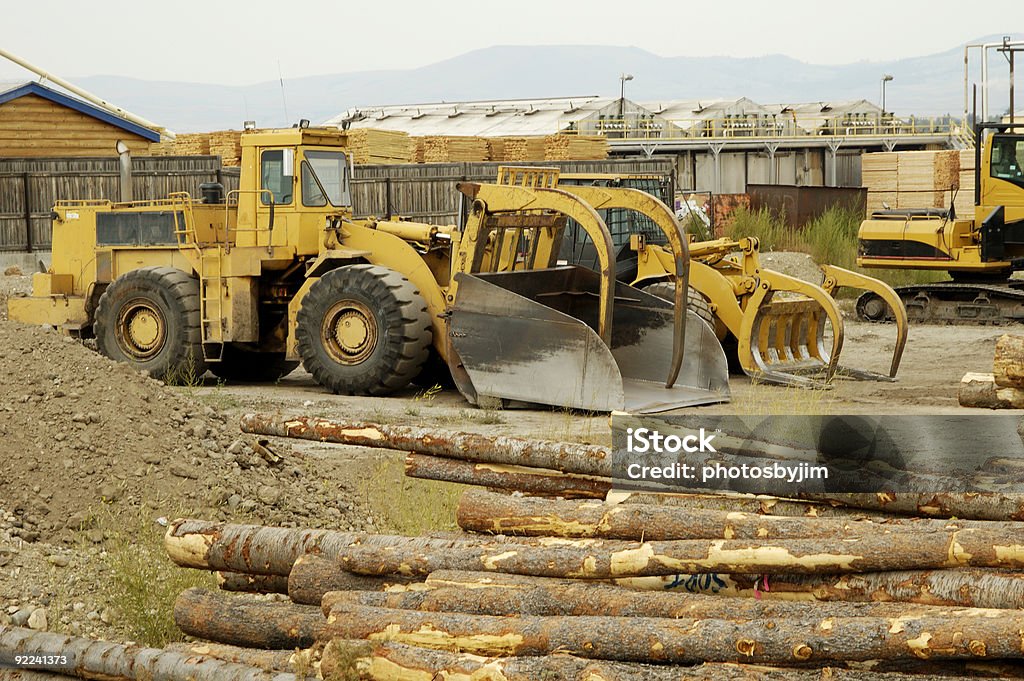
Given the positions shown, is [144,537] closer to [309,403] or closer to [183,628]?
[183,628]

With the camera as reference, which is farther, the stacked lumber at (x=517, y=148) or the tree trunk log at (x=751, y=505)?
the stacked lumber at (x=517, y=148)

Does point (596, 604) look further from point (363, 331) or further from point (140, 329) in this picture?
point (140, 329)

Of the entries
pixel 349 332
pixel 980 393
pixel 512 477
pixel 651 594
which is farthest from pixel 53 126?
pixel 651 594

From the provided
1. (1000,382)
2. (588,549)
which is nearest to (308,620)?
(588,549)

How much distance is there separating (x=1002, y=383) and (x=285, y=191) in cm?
834

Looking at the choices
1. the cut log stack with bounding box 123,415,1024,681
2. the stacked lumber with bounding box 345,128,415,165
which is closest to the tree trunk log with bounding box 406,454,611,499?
the cut log stack with bounding box 123,415,1024,681

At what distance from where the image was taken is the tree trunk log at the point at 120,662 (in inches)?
212

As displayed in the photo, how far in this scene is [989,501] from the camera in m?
5.20

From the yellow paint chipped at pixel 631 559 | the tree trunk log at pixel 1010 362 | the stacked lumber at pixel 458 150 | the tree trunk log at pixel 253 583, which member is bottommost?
the tree trunk log at pixel 253 583

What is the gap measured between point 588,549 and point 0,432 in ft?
16.5

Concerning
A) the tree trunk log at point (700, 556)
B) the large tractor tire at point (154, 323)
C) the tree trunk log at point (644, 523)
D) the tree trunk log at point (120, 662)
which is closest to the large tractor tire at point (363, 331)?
the large tractor tire at point (154, 323)

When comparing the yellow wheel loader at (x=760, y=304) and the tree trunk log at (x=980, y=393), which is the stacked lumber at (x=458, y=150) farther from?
the tree trunk log at (x=980, y=393)

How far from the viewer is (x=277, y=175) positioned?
48.9 ft

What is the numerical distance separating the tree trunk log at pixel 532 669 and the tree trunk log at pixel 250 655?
0.40 meters
